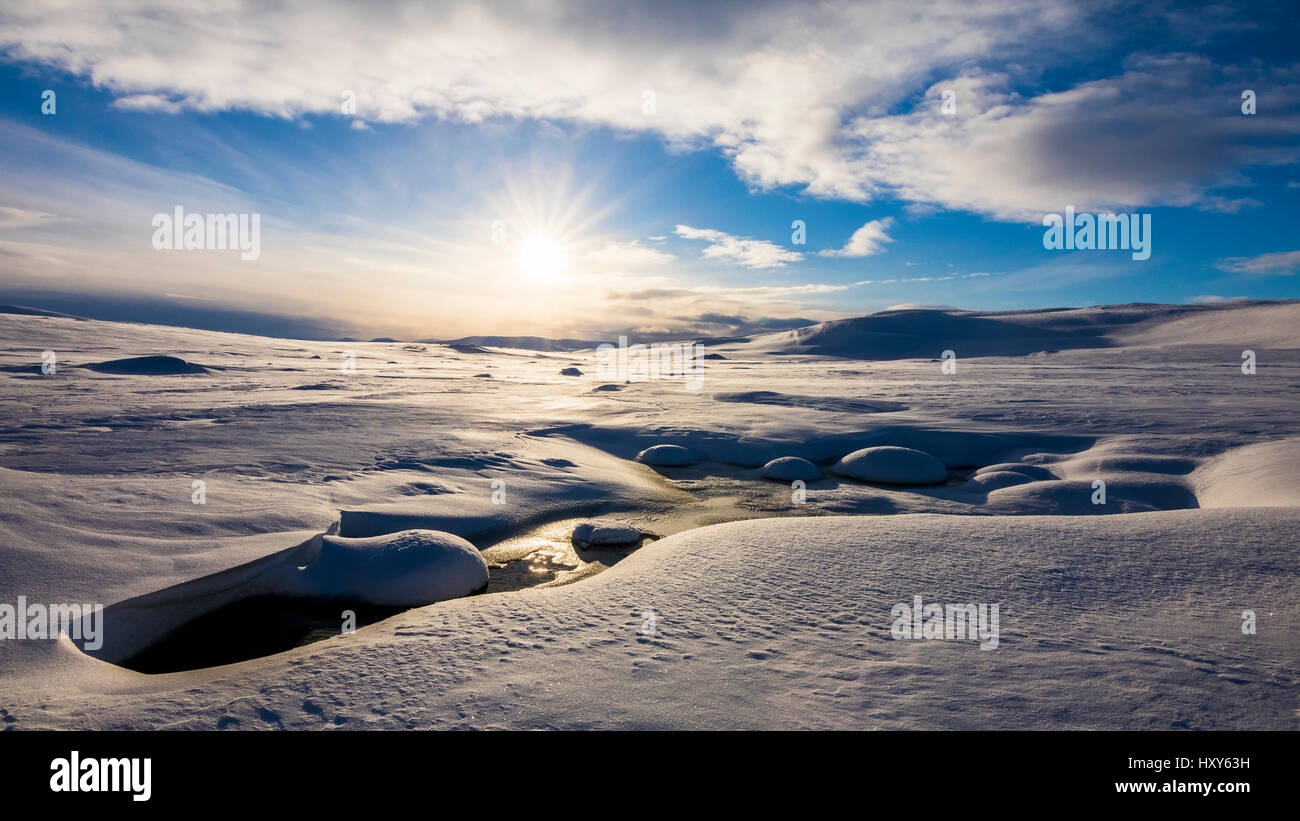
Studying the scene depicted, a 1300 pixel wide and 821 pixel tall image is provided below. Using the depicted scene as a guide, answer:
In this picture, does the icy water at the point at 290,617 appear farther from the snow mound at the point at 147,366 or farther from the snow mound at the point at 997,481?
the snow mound at the point at 147,366

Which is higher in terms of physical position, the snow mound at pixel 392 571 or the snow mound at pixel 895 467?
the snow mound at pixel 895 467

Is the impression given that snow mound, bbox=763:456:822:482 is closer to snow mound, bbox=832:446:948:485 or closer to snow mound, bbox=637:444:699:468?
snow mound, bbox=832:446:948:485

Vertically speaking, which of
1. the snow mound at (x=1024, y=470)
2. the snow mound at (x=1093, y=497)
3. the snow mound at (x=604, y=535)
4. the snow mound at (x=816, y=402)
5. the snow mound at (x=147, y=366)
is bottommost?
the snow mound at (x=604, y=535)

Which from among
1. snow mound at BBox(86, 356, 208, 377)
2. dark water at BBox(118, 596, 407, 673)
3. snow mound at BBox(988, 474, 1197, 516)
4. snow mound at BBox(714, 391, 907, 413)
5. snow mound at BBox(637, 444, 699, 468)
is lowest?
dark water at BBox(118, 596, 407, 673)

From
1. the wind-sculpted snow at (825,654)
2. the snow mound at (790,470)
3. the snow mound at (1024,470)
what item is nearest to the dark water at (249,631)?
the wind-sculpted snow at (825,654)

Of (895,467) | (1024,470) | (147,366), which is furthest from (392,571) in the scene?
(147,366)

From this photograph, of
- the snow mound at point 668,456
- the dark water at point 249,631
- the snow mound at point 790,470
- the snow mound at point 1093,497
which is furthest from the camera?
the snow mound at point 668,456

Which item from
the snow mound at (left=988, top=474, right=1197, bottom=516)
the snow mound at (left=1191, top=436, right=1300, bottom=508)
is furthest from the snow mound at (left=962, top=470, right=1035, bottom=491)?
the snow mound at (left=1191, top=436, right=1300, bottom=508)
